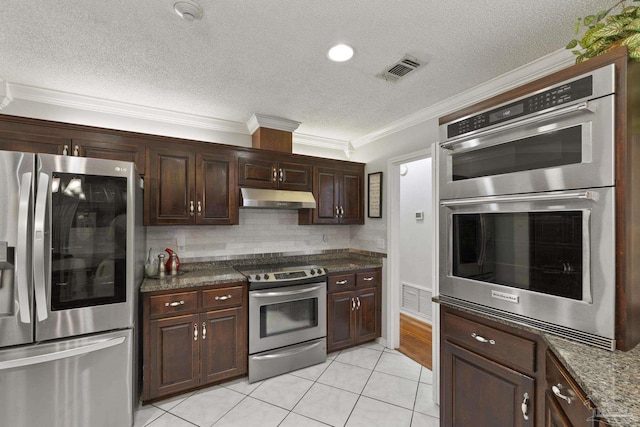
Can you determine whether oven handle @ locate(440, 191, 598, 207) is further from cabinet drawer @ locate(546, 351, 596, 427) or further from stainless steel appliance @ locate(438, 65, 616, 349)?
cabinet drawer @ locate(546, 351, 596, 427)

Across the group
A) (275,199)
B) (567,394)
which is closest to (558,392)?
(567,394)

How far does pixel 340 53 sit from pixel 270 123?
144cm

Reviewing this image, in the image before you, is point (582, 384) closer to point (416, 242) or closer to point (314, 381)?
point (314, 381)

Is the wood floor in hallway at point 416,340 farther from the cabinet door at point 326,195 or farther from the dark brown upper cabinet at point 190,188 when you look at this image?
the dark brown upper cabinet at point 190,188

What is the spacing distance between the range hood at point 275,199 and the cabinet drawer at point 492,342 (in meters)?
1.97

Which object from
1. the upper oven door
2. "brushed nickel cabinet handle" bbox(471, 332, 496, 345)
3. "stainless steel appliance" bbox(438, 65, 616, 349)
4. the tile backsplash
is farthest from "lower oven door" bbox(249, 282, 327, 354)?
the upper oven door

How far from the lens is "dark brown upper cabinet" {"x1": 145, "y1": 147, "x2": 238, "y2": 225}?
2623 mm

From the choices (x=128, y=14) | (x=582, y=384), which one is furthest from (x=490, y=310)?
(x=128, y=14)

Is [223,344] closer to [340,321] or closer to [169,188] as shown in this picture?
[340,321]

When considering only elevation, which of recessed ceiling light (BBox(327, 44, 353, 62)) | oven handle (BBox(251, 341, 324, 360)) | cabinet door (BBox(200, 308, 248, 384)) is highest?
recessed ceiling light (BBox(327, 44, 353, 62))

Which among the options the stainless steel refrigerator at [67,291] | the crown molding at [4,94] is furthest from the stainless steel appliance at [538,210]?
the crown molding at [4,94]

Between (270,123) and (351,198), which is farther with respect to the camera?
(351,198)

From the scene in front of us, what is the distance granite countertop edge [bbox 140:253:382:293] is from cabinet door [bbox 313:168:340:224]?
592 mm

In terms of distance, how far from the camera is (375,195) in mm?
3711
